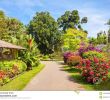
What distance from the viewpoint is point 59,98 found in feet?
11.8

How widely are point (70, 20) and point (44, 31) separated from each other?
1.50 feet

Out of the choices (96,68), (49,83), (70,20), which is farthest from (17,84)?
(96,68)

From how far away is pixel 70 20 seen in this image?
404cm

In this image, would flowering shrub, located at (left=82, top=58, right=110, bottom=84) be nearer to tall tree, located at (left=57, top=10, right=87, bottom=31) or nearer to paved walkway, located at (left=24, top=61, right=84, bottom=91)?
paved walkway, located at (left=24, top=61, right=84, bottom=91)

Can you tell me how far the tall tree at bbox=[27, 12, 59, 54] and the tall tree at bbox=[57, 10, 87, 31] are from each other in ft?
0.44

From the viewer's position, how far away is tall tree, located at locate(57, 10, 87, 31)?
13.0 ft

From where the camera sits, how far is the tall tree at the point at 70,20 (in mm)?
3971

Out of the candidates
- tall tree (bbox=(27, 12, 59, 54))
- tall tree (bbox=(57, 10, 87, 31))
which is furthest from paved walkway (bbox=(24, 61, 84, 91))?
tall tree (bbox=(57, 10, 87, 31))

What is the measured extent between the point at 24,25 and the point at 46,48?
44 centimetres

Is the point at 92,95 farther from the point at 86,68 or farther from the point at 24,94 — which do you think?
the point at 86,68

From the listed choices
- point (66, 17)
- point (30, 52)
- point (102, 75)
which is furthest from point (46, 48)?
point (30, 52)

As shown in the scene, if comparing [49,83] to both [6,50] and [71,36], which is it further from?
[71,36]

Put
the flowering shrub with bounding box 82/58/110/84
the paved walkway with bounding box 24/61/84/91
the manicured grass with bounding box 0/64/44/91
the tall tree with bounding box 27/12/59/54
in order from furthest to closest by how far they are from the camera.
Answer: the flowering shrub with bounding box 82/58/110/84, the manicured grass with bounding box 0/64/44/91, the paved walkway with bounding box 24/61/84/91, the tall tree with bounding box 27/12/59/54

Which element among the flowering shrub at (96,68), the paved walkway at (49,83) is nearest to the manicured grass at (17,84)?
the paved walkway at (49,83)
